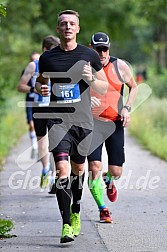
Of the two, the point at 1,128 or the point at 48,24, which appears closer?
the point at 1,128

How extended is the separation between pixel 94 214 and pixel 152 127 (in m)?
11.9

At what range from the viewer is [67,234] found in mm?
7719

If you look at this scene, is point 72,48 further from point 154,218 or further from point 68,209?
point 154,218

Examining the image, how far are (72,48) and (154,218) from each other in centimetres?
244

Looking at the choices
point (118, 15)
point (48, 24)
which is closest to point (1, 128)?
point (48, 24)

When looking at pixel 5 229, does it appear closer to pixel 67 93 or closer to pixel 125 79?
pixel 67 93

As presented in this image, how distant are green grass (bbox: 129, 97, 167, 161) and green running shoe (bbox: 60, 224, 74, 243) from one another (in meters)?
8.59

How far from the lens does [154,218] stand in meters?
9.43

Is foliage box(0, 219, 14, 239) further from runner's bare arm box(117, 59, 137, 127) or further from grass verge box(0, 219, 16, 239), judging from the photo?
runner's bare arm box(117, 59, 137, 127)

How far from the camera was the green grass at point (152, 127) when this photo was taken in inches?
707

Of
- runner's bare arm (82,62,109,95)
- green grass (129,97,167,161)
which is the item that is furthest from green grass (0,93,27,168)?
runner's bare arm (82,62,109,95)

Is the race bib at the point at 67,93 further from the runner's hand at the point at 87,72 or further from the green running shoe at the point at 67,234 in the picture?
the green running shoe at the point at 67,234

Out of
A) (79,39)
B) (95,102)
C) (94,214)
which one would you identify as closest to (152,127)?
(94,214)

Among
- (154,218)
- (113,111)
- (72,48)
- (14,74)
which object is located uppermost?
(72,48)
